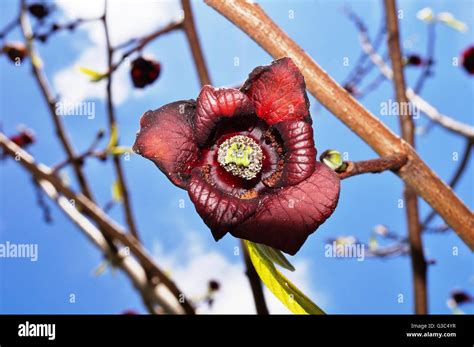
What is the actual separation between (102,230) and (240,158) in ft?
3.35

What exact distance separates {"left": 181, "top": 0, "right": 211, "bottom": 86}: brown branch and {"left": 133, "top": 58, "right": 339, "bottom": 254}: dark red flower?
0.45m

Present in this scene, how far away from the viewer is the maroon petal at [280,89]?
674 mm

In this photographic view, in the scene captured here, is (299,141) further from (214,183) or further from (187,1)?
(187,1)

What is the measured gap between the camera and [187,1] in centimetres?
123

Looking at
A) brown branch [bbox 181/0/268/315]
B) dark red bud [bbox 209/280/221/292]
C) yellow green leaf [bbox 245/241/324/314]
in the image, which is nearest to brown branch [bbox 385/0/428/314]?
brown branch [bbox 181/0/268/315]

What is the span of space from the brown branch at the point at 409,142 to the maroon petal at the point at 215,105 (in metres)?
0.62

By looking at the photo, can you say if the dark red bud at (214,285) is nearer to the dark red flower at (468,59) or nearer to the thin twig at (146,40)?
the thin twig at (146,40)

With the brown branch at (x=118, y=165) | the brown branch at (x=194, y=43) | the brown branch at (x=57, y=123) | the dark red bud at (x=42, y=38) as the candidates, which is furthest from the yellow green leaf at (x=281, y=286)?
the dark red bud at (x=42, y=38)

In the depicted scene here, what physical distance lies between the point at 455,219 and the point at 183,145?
1.58ft

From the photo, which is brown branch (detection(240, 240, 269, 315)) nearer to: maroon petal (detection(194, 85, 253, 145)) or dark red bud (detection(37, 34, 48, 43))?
maroon petal (detection(194, 85, 253, 145))

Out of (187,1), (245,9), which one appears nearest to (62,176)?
(187,1)

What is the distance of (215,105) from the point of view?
0.68m

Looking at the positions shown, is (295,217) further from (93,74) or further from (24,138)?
(24,138)
